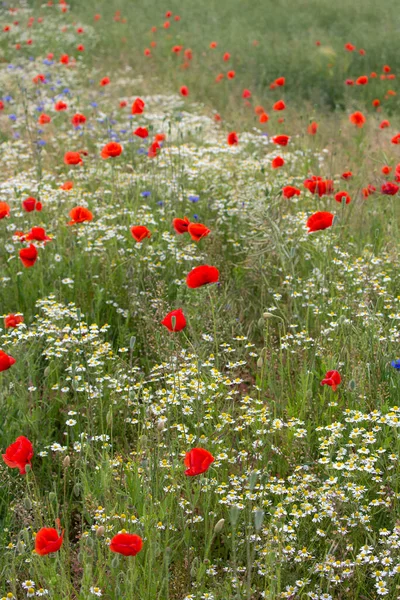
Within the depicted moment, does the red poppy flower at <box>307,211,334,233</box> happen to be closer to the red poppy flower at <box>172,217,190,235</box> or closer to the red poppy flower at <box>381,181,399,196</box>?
the red poppy flower at <box>172,217,190,235</box>

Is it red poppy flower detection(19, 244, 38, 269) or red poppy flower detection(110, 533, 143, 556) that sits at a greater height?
red poppy flower detection(19, 244, 38, 269)

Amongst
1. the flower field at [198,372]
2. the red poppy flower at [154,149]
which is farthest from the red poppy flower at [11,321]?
the red poppy flower at [154,149]

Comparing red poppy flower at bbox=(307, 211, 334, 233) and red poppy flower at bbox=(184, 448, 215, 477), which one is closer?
red poppy flower at bbox=(184, 448, 215, 477)

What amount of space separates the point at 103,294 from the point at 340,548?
6.64 feet

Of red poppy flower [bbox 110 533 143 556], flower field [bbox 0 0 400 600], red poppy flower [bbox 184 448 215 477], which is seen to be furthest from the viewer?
flower field [bbox 0 0 400 600]

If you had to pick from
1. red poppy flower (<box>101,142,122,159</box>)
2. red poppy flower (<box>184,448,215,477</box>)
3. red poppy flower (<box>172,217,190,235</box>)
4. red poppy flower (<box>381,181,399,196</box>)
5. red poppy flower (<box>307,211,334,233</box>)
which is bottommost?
red poppy flower (<box>184,448,215,477</box>)

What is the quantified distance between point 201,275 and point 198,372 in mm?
360

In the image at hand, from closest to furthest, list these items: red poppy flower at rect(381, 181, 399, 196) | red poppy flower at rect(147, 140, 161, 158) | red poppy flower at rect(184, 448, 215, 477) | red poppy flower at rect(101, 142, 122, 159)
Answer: red poppy flower at rect(184, 448, 215, 477)
red poppy flower at rect(381, 181, 399, 196)
red poppy flower at rect(101, 142, 122, 159)
red poppy flower at rect(147, 140, 161, 158)

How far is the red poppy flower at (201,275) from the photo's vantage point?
2.69 meters

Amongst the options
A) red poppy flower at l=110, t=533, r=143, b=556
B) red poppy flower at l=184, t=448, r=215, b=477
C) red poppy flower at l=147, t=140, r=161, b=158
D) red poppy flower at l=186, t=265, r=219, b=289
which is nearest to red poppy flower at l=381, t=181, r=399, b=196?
red poppy flower at l=147, t=140, r=161, b=158

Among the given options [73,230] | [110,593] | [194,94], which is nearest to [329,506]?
[110,593]

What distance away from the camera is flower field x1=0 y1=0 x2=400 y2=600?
7.58ft

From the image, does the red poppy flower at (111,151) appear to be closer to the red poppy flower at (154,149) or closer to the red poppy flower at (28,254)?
the red poppy flower at (154,149)

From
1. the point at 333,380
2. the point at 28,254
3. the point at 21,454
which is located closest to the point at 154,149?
the point at 28,254
